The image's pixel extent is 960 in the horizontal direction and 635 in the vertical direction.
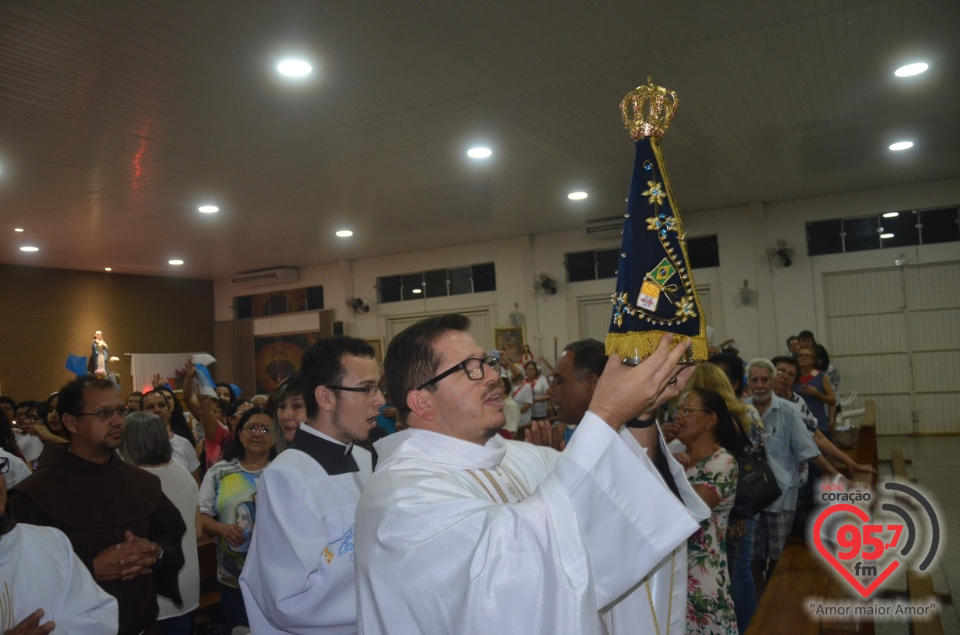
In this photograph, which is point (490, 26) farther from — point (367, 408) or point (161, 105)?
point (367, 408)

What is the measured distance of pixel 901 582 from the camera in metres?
5.23

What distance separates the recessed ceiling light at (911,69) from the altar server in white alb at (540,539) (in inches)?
279

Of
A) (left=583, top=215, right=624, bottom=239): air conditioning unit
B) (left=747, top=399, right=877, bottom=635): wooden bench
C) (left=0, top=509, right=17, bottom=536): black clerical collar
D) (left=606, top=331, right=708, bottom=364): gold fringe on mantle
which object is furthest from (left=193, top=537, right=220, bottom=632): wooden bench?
(left=583, top=215, right=624, bottom=239): air conditioning unit

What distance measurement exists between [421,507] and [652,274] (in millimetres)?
761

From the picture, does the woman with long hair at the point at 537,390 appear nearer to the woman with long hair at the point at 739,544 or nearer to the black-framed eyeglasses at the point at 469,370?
the woman with long hair at the point at 739,544

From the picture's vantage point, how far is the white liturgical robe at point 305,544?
213 centimetres

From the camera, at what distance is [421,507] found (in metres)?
1.47

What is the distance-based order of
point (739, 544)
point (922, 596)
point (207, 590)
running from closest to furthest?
point (922, 596), point (739, 544), point (207, 590)

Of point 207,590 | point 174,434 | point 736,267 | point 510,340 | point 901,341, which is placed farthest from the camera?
point 510,340

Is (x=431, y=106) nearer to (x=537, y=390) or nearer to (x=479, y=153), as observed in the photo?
(x=479, y=153)

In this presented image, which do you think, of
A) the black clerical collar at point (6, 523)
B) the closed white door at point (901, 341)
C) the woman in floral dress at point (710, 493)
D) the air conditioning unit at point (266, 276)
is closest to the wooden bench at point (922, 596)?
the woman in floral dress at point (710, 493)

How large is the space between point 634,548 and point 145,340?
18.0 meters

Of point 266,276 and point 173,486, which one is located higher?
point 266,276

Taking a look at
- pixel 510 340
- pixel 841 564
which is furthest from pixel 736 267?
pixel 841 564
